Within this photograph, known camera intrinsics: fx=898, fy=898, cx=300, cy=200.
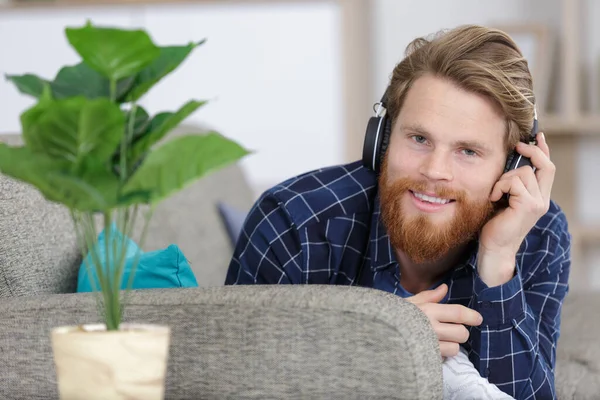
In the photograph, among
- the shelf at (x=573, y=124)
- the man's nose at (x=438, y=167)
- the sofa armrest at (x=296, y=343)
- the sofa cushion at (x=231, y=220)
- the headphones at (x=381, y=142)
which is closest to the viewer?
the sofa armrest at (x=296, y=343)

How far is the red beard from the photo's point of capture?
1576 millimetres

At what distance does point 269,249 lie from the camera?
162cm

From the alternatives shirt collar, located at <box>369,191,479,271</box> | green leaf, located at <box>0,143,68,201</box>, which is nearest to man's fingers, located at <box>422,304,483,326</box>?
shirt collar, located at <box>369,191,479,271</box>

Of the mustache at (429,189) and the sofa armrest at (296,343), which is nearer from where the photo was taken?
the sofa armrest at (296,343)

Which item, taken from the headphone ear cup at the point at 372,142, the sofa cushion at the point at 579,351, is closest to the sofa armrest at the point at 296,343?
the headphone ear cup at the point at 372,142

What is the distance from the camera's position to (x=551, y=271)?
1.70m

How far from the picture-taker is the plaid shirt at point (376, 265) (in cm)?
154

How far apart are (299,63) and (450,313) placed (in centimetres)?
244

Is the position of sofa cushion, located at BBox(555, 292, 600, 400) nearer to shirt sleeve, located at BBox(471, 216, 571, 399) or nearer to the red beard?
shirt sleeve, located at BBox(471, 216, 571, 399)

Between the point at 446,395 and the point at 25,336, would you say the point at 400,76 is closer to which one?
the point at 446,395

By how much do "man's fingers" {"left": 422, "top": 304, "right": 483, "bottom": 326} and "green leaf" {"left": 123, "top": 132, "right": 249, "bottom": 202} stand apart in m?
0.63

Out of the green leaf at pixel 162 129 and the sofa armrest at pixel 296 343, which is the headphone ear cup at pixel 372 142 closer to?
the sofa armrest at pixel 296 343

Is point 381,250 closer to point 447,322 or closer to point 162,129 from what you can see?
point 447,322

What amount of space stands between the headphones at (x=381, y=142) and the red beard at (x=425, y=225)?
0.08 metres
